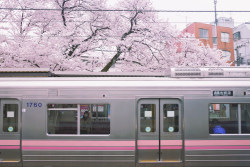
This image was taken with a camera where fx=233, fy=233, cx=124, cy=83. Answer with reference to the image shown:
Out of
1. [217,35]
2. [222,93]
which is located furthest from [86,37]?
[217,35]

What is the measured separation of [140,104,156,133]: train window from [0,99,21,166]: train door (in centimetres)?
315

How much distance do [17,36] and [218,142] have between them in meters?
10.8

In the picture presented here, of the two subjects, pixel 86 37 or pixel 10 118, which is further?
pixel 86 37

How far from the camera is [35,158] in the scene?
5.91 meters

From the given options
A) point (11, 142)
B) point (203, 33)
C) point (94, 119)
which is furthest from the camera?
point (203, 33)

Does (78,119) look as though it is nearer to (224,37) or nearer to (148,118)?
(148,118)

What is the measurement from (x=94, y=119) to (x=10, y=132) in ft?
7.03

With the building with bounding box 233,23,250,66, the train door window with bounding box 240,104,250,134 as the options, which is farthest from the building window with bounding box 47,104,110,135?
the building with bounding box 233,23,250,66

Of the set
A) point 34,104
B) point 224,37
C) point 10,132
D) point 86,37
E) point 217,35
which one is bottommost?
point 10,132

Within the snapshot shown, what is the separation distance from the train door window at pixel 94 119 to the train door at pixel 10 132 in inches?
64.0

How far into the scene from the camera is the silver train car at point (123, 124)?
233 inches

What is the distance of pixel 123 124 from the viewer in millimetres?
5922

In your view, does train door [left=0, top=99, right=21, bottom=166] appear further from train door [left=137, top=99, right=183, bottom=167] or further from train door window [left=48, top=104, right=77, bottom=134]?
train door [left=137, top=99, right=183, bottom=167]

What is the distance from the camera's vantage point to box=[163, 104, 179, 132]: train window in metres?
5.98
